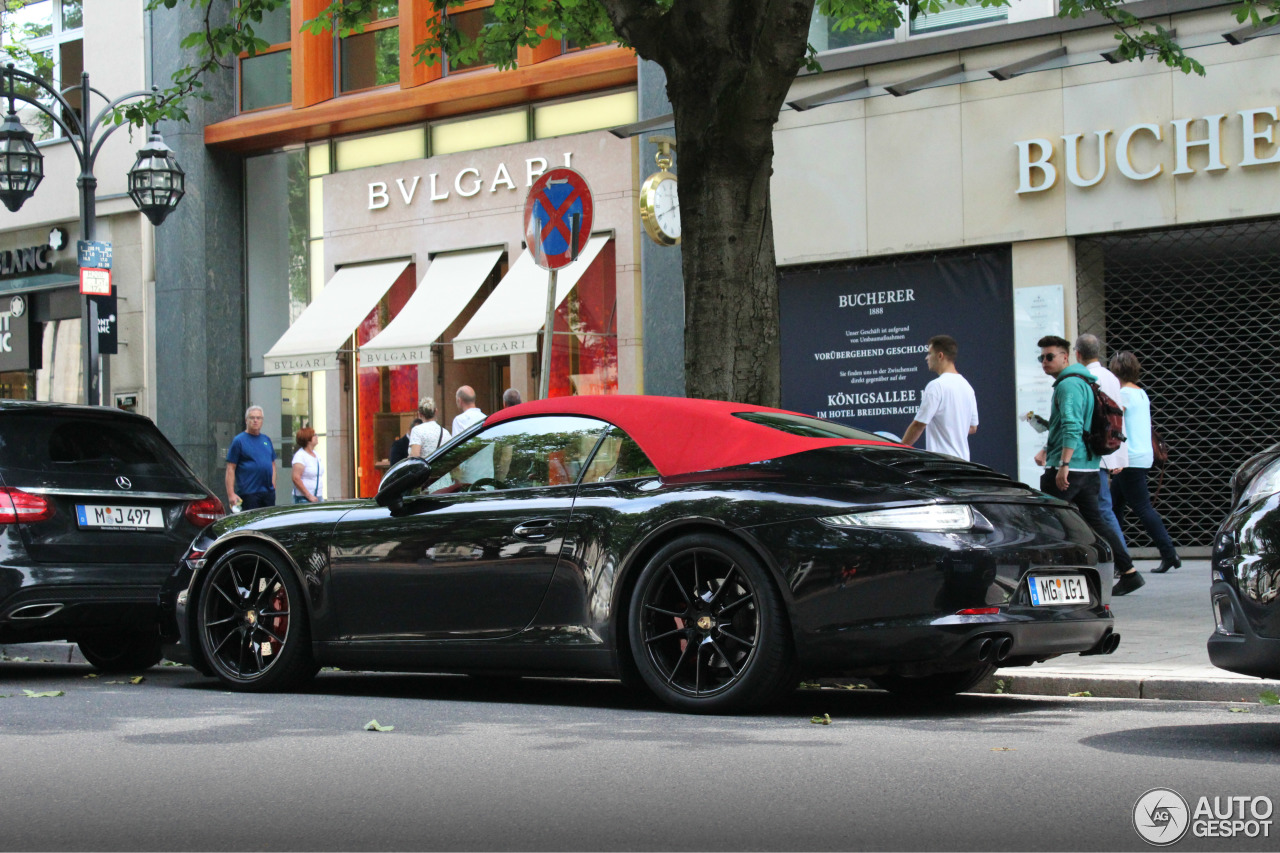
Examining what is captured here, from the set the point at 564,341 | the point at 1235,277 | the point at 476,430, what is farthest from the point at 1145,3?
the point at 476,430

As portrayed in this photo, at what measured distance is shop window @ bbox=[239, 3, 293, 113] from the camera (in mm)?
23047

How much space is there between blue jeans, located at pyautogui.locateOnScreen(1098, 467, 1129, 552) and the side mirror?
Answer: 19.4ft

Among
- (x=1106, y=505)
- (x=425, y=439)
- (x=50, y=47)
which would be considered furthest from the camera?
(x=50, y=47)

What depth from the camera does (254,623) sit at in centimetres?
810

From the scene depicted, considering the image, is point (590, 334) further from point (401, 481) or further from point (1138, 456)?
point (401, 481)

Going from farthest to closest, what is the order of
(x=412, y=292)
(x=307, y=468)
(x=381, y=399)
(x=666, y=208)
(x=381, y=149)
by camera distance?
(x=381, y=149)
(x=381, y=399)
(x=412, y=292)
(x=666, y=208)
(x=307, y=468)

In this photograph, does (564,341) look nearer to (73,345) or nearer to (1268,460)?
(73,345)

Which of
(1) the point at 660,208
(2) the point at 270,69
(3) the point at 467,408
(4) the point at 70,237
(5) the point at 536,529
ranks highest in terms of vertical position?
(2) the point at 270,69

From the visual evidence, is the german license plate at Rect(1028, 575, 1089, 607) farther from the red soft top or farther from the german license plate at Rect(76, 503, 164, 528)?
the german license plate at Rect(76, 503, 164, 528)

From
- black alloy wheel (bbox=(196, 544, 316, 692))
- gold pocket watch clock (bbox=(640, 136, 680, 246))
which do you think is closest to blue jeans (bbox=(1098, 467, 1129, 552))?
black alloy wheel (bbox=(196, 544, 316, 692))

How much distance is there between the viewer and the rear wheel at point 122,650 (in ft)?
32.8

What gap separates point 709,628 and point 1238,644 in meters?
2.06

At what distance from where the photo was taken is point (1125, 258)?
51.6 feet

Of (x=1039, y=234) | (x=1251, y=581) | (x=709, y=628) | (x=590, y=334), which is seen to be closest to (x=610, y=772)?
(x=709, y=628)
